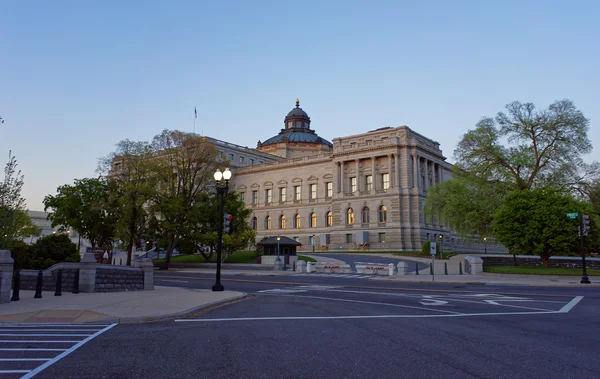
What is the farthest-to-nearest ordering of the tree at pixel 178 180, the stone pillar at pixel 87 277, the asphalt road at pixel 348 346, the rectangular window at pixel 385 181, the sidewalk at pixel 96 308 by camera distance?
the rectangular window at pixel 385 181
the tree at pixel 178 180
the stone pillar at pixel 87 277
the sidewalk at pixel 96 308
the asphalt road at pixel 348 346

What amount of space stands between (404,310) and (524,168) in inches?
1406

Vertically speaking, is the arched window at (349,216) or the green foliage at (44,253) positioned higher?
the arched window at (349,216)

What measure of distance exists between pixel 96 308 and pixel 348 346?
8.49 m

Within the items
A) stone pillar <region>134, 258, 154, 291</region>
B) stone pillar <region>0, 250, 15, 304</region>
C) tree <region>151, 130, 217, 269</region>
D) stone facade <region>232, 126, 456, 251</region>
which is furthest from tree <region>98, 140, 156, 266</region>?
stone facade <region>232, 126, 456, 251</region>

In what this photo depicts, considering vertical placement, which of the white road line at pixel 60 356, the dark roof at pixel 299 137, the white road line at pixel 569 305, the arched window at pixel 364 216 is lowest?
the white road line at pixel 569 305

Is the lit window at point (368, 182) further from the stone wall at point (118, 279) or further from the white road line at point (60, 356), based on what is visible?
the white road line at point (60, 356)

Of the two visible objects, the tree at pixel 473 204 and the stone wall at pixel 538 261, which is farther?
the tree at pixel 473 204

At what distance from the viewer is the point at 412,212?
236 feet

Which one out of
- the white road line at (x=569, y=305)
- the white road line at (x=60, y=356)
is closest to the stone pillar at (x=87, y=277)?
the white road line at (x=60, y=356)

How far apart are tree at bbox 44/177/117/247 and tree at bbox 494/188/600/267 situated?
39939mm

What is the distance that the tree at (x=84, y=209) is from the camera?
51.6 metres

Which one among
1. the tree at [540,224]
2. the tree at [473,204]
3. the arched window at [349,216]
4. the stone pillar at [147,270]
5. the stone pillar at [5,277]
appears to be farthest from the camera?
the arched window at [349,216]

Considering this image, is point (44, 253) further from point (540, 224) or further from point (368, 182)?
point (368, 182)

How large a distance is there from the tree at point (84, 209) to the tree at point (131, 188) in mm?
2537
